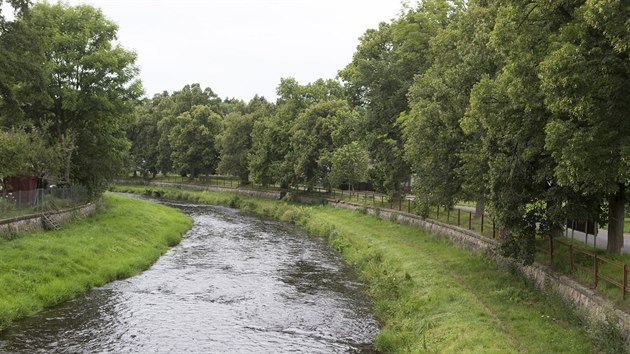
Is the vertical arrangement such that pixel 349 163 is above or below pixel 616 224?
above

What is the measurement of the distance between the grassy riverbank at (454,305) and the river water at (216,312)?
1232mm

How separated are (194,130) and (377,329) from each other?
84.9m

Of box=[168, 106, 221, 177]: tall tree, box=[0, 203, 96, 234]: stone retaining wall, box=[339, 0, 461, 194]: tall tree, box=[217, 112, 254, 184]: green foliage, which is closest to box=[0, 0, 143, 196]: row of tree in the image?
box=[0, 203, 96, 234]: stone retaining wall

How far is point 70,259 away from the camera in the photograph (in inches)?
985

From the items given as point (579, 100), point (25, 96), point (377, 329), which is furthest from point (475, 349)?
point (25, 96)

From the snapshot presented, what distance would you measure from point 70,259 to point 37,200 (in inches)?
336

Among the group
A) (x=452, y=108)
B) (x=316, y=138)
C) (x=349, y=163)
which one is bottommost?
(x=349, y=163)

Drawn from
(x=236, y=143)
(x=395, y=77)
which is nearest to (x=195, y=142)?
(x=236, y=143)

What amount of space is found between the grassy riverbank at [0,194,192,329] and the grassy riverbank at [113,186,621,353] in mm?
13213

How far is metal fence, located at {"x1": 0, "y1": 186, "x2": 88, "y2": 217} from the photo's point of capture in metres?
27.6

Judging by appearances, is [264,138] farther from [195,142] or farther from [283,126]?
[195,142]

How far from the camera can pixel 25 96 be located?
3534 cm

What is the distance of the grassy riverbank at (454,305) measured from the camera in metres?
15.2

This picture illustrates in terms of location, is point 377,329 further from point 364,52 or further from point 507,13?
point 364,52
